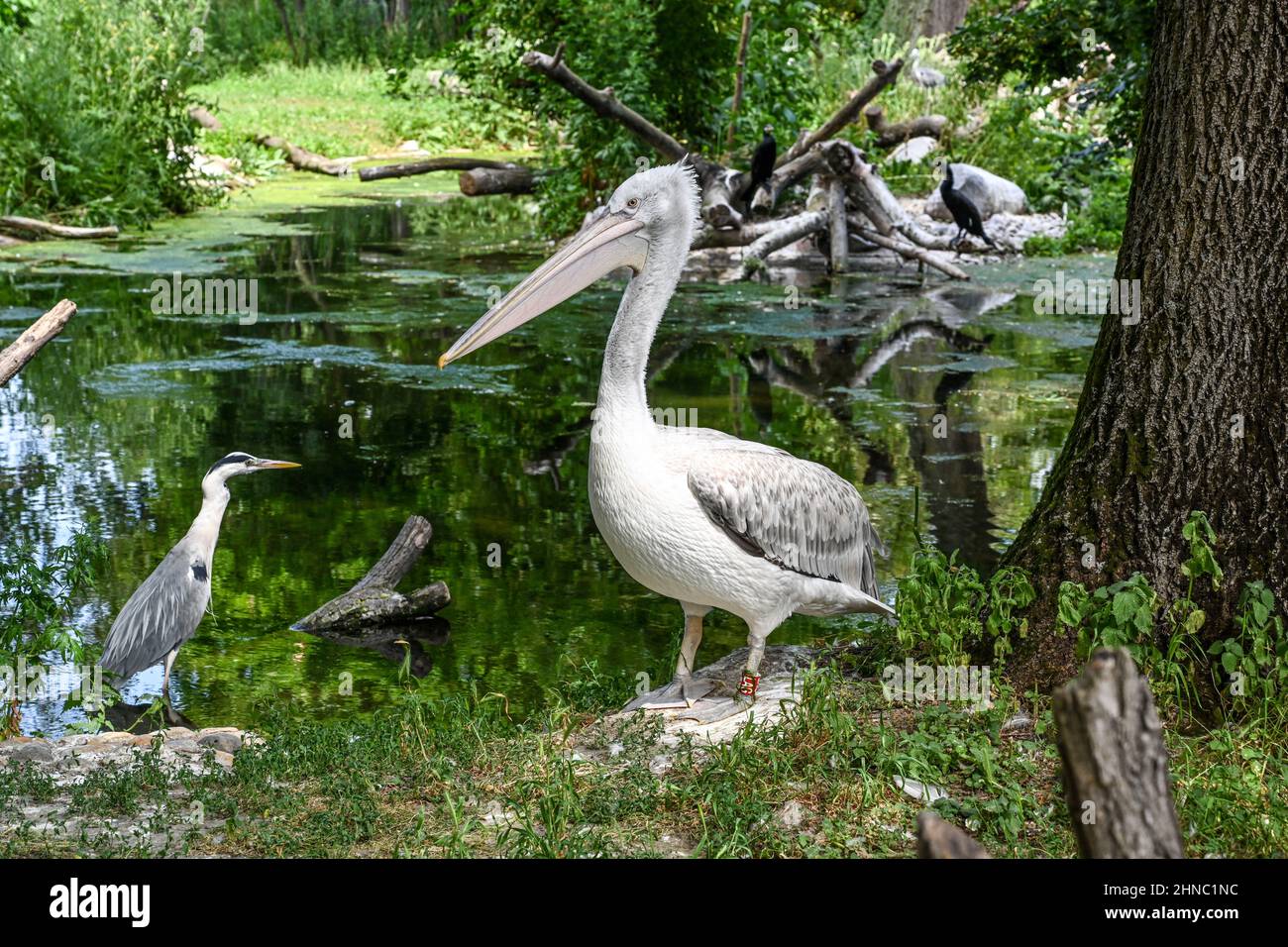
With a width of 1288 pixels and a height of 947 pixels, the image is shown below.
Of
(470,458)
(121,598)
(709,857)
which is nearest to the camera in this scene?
(709,857)

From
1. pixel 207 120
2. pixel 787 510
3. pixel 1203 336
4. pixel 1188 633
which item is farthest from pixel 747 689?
pixel 207 120

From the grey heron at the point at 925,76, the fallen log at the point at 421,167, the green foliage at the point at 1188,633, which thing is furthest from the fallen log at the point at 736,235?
the green foliage at the point at 1188,633

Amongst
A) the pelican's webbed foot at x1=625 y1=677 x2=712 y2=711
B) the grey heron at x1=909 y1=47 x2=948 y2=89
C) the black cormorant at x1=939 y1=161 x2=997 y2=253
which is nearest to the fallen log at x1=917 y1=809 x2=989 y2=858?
the pelican's webbed foot at x1=625 y1=677 x2=712 y2=711

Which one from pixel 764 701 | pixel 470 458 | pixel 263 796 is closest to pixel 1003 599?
pixel 764 701

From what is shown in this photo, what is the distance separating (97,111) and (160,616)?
12691 mm

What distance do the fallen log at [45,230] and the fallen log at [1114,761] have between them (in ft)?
45.4

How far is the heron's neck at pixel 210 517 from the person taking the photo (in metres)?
5.52

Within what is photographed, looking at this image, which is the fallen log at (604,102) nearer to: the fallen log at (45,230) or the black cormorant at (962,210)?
the black cormorant at (962,210)

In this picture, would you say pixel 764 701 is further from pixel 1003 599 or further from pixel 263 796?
pixel 263 796

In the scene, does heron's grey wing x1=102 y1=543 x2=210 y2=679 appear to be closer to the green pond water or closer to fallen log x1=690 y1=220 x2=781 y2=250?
the green pond water

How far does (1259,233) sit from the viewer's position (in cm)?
421

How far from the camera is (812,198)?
14.7 meters

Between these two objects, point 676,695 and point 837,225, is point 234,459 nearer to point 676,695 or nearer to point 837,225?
point 676,695

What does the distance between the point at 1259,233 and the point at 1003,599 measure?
1.29 metres
